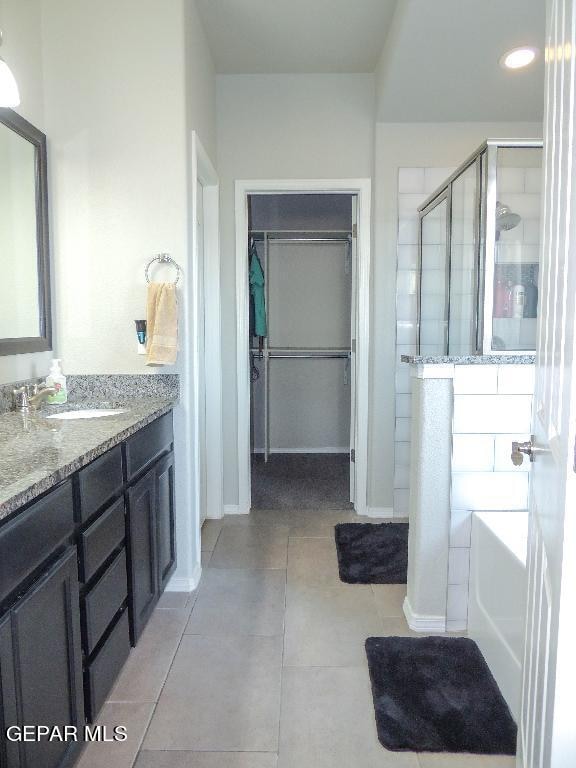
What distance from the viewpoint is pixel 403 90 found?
2.82m

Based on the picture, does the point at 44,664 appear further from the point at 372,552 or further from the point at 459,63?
the point at 459,63

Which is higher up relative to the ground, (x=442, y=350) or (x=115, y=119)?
(x=115, y=119)

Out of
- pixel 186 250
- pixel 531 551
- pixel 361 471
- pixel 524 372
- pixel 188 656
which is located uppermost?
pixel 186 250

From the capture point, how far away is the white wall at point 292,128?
321cm

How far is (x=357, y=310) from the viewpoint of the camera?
11.0 ft

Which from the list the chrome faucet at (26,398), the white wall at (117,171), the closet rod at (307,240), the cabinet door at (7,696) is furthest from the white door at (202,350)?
the cabinet door at (7,696)

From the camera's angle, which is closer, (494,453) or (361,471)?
(494,453)

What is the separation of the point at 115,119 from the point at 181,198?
0.44 m

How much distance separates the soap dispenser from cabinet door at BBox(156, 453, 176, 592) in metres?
0.49

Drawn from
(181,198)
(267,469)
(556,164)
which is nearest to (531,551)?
(556,164)

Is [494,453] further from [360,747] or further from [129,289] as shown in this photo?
[129,289]

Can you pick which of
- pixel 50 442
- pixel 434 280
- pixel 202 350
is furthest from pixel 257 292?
pixel 50 442

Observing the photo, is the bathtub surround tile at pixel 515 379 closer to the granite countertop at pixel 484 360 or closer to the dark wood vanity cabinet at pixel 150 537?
the granite countertop at pixel 484 360

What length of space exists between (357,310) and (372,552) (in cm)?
147
